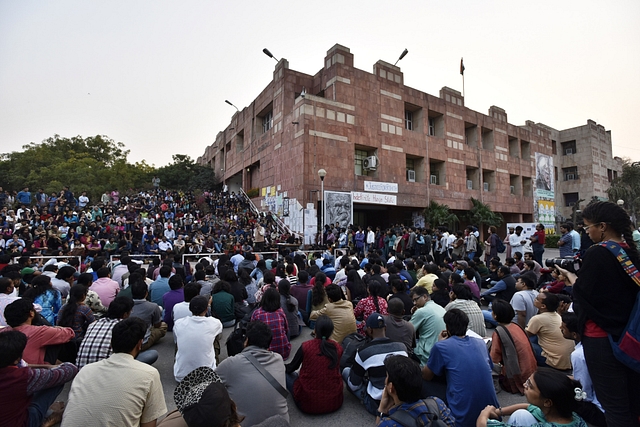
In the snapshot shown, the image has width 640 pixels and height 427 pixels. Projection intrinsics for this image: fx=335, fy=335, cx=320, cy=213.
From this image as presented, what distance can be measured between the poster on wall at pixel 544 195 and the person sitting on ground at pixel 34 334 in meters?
35.9

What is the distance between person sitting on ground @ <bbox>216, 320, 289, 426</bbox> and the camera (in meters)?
2.66

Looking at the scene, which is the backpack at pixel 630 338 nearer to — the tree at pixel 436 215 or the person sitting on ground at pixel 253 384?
the person sitting on ground at pixel 253 384

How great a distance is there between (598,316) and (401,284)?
3374 millimetres

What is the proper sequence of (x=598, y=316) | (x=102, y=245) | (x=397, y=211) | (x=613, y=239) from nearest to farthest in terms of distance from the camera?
(x=598, y=316), (x=613, y=239), (x=102, y=245), (x=397, y=211)

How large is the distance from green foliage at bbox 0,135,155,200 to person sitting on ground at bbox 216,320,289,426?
3514 centimetres

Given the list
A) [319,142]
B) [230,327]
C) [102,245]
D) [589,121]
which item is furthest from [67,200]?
[589,121]

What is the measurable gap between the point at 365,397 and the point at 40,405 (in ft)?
9.83

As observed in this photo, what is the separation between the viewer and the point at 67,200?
56.5 feet

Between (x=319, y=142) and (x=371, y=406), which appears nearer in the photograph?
(x=371, y=406)

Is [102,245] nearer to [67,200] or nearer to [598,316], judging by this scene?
[67,200]

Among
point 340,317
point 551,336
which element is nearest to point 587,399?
point 551,336

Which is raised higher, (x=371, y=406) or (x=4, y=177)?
(x=4, y=177)

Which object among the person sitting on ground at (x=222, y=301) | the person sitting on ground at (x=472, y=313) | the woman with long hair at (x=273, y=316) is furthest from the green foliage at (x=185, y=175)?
the person sitting on ground at (x=472, y=313)

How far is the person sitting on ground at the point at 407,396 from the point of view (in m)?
2.07
